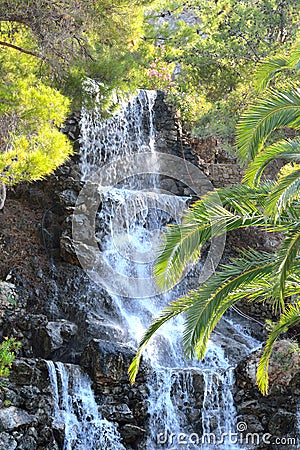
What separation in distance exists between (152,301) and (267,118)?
5786mm

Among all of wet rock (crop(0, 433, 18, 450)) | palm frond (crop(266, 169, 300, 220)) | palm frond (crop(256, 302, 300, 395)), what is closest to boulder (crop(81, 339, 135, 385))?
wet rock (crop(0, 433, 18, 450))

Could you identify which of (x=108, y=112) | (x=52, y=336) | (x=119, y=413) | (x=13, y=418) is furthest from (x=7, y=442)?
(x=108, y=112)

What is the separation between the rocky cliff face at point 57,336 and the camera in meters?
7.62

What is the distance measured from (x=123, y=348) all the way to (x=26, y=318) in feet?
5.99

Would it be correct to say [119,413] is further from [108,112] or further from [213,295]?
[108,112]

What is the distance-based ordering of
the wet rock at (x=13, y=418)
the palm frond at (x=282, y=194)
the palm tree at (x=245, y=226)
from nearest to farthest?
the palm frond at (x=282, y=194) < the palm tree at (x=245, y=226) < the wet rock at (x=13, y=418)

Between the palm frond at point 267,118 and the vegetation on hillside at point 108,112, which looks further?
the palm frond at point 267,118

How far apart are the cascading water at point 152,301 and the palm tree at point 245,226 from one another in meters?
2.50

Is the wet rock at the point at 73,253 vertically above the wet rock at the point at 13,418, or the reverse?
the wet rock at the point at 73,253

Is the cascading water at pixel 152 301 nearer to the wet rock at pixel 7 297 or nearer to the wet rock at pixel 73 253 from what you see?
the wet rock at pixel 73 253

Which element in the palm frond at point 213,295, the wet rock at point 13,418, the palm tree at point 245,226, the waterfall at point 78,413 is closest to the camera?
the palm tree at point 245,226

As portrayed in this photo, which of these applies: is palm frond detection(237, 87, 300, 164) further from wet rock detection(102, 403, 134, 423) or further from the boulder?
wet rock detection(102, 403, 134, 423)

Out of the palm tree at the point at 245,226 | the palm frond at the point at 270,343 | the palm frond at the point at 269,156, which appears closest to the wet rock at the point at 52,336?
the palm tree at the point at 245,226

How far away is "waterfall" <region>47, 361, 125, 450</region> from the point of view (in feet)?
25.5
